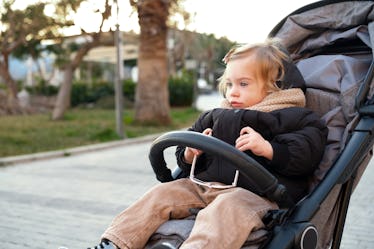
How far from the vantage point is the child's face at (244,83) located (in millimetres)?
2337

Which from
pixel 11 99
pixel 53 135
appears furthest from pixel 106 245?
pixel 11 99

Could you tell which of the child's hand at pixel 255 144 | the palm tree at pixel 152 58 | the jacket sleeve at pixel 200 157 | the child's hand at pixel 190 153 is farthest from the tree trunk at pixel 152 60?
the child's hand at pixel 255 144

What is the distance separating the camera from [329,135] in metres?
2.41

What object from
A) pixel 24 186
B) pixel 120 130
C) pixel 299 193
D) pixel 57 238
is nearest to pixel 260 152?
pixel 299 193

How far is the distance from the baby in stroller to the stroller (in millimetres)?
74

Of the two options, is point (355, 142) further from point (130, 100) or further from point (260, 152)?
point (130, 100)

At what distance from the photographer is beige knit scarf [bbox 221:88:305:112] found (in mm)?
2340

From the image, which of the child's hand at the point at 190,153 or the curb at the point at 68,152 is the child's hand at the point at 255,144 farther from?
the curb at the point at 68,152

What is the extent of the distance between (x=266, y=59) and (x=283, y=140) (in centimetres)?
39

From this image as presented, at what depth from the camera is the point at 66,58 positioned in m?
25.1

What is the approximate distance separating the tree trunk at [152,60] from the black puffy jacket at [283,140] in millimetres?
10656

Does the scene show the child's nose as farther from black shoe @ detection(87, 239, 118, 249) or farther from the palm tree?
the palm tree

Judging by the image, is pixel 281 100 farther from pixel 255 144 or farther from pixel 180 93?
pixel 180 93

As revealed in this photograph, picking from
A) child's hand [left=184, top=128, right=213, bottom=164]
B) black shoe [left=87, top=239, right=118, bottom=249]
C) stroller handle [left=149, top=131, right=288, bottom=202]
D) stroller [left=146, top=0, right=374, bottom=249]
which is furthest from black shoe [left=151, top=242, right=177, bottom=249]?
child's hand [left=184, top=128, right=213, bottom=164]
